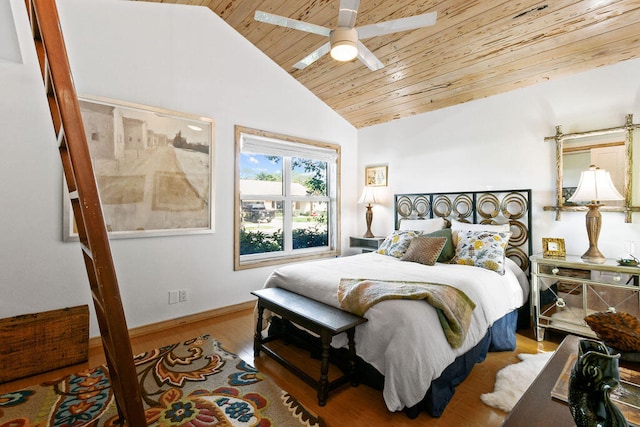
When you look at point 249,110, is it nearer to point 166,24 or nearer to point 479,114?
point 166,24

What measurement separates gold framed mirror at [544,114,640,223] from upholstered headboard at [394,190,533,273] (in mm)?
259

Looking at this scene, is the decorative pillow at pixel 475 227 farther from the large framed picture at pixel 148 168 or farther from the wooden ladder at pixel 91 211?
the wooden ladder at pixel 91 211

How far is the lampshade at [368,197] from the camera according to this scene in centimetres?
452

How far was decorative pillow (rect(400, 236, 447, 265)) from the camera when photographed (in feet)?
9.64

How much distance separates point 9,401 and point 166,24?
327 cm

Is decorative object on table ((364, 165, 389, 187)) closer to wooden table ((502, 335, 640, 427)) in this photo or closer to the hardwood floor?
the hardwood floor

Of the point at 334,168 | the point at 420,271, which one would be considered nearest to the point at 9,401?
the point at 420,271

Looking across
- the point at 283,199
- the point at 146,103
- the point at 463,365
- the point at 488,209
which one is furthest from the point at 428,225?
the point at 146,103

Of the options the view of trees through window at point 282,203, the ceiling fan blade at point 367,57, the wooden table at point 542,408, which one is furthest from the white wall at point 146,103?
the wooden table at point 542,408

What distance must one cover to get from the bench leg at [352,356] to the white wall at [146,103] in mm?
1906

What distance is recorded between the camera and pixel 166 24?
3.12m

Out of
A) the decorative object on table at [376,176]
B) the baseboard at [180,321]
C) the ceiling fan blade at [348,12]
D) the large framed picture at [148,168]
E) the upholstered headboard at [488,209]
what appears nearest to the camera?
the ceiling fan blade at [348,12]

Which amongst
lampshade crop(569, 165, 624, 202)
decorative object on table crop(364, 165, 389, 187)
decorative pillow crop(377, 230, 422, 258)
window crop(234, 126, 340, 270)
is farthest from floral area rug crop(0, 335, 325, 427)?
decorative object on table crop(364, 165, 389, 187)

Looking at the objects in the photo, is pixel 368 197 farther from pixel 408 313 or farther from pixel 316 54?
pixel 408 313
